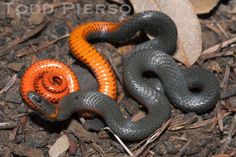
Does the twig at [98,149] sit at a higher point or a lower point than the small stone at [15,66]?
lower

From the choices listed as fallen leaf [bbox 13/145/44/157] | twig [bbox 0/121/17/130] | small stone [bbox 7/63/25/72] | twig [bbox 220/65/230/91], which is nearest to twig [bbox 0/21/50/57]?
small stone [bbox 7/63/25/72]

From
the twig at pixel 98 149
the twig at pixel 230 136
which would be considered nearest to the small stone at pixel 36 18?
the twig at pixel 98 149

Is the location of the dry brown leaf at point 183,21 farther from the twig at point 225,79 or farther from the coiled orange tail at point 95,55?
the coiled orange tail at point 95,55

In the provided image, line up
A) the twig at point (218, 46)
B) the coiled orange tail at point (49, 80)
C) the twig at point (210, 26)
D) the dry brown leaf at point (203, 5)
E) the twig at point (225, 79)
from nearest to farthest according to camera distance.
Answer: the coiled orange tail at point (49, 80) → the twig at point (225, 79) → the twig at point (218, 46) → the dry brown leaf at point (203, 5) → the twig at point (210, 26)

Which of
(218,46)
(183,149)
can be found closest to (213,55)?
(218,46)

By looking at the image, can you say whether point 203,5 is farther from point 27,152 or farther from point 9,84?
point 27,152

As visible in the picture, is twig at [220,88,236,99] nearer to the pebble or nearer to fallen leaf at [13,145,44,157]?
the pebble

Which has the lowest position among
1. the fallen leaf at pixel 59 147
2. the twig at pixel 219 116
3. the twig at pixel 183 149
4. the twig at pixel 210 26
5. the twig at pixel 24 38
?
the fallen leaf at pixel 59 147
